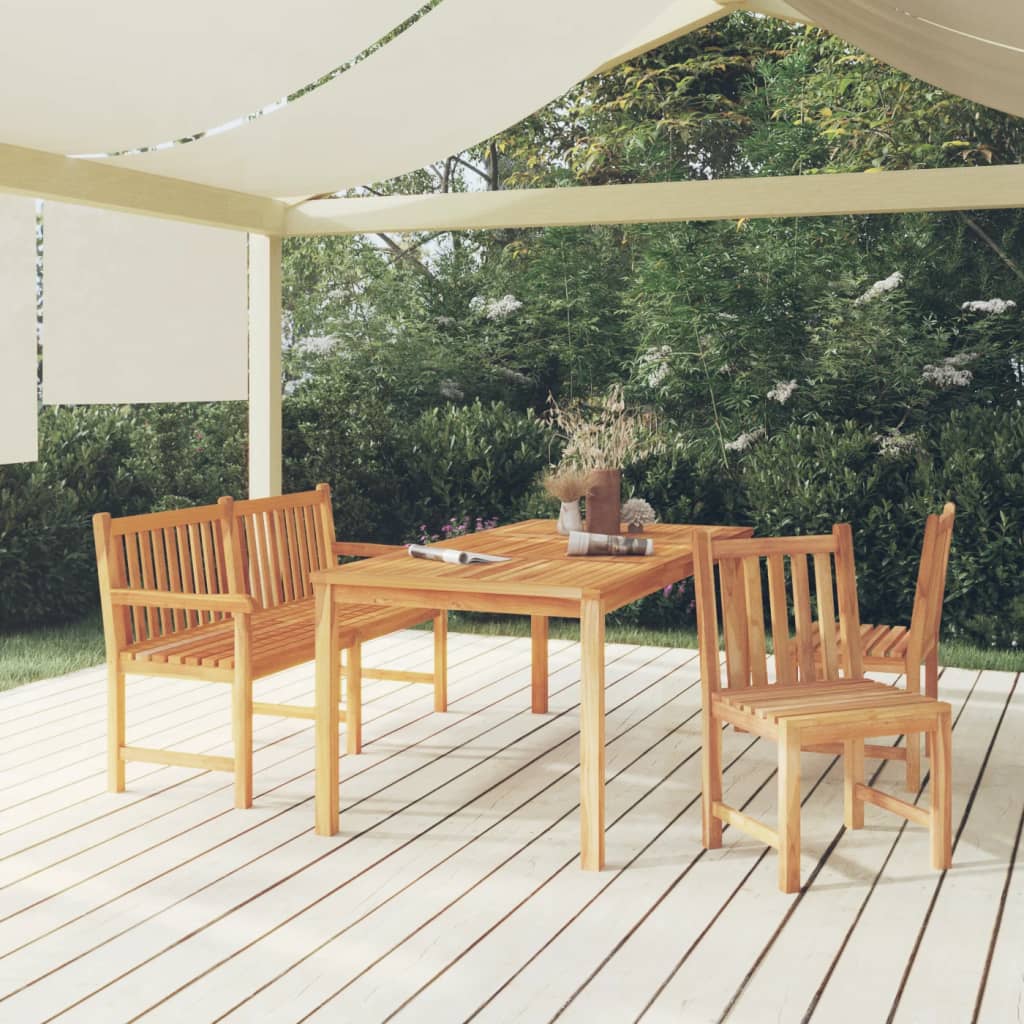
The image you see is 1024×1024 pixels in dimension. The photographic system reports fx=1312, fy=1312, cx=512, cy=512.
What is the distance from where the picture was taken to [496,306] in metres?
9.59

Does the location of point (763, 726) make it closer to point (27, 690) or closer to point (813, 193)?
point (813, 193)

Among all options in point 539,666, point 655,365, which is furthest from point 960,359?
point 539,666

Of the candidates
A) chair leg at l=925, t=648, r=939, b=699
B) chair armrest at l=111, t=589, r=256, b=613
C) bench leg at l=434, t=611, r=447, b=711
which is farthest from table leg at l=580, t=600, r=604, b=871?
bench leg at l=434, t=611, r=447, b=711

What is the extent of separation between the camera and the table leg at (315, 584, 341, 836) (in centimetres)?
403

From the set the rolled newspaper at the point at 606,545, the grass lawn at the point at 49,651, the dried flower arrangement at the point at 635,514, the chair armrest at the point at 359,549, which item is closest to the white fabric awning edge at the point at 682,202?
the dried flower arrangement at the point at 635,514

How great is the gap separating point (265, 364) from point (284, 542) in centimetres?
171

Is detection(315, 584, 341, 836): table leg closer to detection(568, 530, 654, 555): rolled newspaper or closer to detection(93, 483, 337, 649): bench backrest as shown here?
detection(93, 483, 337, 649): bench backrest

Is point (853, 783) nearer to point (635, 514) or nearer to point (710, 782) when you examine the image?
point (710, 782)

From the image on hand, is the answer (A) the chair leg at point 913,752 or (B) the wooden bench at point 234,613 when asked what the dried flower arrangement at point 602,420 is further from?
(A) the chair leg at point 913,752

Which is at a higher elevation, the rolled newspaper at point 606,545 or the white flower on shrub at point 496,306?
the white flower on shrub at point 496,306

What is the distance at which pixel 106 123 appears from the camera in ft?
15.0

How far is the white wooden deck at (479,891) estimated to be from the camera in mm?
2949

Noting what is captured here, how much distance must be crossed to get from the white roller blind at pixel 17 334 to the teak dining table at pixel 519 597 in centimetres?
171

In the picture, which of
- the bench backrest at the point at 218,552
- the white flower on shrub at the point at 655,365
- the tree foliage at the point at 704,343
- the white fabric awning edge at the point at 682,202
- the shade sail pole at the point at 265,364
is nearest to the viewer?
the bench backrest at the point at 218,552
